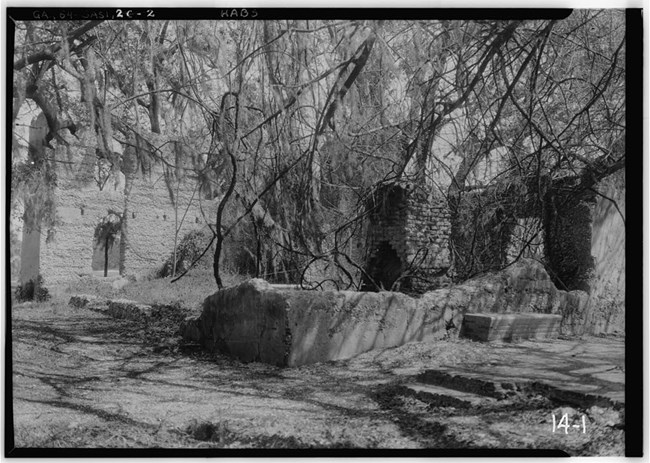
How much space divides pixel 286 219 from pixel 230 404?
153cm

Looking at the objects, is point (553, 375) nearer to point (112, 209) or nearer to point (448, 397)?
point (448, 397)

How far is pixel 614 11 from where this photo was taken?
13.3ft

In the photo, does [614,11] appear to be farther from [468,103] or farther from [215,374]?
[215,374]

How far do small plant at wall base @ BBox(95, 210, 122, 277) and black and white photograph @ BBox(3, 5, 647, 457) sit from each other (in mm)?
16

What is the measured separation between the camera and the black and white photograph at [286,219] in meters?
3.81

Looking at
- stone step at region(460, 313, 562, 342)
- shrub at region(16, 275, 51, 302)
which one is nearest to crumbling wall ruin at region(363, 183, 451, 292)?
stone step at region(460, 313, 562, 342)

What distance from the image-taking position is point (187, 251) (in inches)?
177

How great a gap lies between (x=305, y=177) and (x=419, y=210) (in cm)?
237

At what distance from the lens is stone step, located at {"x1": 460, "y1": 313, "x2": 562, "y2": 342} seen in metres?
5.18

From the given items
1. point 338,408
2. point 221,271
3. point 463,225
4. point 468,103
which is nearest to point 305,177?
point 221,271

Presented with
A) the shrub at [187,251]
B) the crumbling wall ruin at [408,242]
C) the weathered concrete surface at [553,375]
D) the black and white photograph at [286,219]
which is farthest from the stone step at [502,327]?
the shrub at [187,251]

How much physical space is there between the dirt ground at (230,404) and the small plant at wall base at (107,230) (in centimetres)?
47

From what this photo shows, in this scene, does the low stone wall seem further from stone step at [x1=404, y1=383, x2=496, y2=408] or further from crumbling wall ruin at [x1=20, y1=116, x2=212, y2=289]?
stone step at [x1=404, y1=383, x2=496, y2=408]

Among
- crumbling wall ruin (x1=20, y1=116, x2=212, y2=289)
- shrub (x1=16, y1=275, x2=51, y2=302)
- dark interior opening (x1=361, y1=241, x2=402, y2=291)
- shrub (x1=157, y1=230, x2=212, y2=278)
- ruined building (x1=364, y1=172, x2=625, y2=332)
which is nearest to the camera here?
shrub (x1=16, y1=275, x2=51, y2=302)
